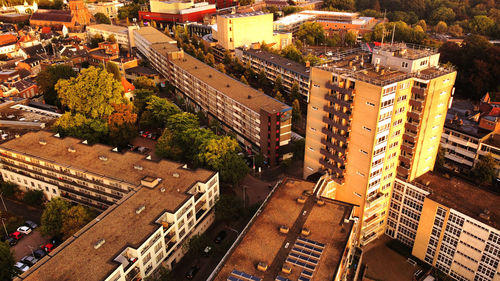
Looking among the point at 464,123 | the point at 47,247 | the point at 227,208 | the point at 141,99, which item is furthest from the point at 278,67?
the point at 47,247

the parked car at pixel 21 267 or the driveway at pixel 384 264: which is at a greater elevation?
the parked car at pixel 21 267

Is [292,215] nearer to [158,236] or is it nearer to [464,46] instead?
[158,236]

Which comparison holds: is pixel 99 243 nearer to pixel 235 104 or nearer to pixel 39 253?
pixel 39 253

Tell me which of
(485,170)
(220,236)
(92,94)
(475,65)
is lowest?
(220,236)

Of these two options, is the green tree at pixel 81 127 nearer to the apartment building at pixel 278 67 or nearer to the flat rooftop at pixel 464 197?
the apartment building at pixel 278 67

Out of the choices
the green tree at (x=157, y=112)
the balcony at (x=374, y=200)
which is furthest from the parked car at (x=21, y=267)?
the balcony at (x=374, y=200)

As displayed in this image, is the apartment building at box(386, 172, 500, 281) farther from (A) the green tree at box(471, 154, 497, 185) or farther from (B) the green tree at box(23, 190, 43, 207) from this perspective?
(B) the green tree at box(23, 190, 43, 207)

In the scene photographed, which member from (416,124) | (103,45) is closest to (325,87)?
(416,124)
